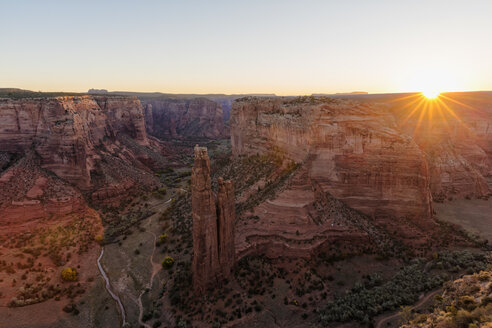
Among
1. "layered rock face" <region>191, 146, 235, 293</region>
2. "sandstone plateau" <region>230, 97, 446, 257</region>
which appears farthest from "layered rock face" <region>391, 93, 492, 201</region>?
"layered rock face" <region>191, 146, 235, 293</region>

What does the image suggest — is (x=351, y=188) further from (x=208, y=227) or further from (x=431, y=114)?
(x=431, y=114)

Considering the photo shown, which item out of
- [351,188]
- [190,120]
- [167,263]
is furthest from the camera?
[190,120]

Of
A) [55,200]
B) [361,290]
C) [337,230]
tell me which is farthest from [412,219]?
[55,200]

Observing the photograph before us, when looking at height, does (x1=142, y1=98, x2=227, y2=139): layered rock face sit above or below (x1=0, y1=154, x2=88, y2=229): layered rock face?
above

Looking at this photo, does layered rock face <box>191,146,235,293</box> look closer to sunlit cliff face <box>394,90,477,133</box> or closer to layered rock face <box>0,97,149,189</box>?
layered rock face <box>0,97,149,189</box>

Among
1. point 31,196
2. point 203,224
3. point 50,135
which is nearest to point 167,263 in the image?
point 203,224

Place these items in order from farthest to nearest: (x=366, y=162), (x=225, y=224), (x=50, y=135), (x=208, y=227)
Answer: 1. (x=50, y=135)
2. (x=366, y=162)
3. (x=225, y=224)
4. (x=208, y=227)

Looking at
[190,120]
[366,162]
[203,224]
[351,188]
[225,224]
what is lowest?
[225,224]
